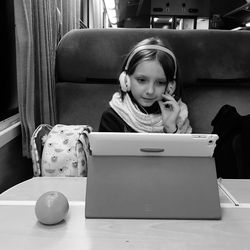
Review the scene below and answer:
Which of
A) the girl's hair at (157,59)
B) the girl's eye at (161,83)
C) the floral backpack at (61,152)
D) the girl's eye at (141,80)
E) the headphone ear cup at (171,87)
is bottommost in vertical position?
the floral backpack at (61,152)

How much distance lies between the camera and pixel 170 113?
133 centimetres

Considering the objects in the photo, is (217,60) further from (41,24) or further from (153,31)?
(41,24)

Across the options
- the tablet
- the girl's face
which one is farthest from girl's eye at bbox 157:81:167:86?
the tablet

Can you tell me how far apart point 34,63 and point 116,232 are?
3.52 ft

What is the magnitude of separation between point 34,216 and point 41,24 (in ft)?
3.54

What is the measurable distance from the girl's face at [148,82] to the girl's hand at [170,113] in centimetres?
3

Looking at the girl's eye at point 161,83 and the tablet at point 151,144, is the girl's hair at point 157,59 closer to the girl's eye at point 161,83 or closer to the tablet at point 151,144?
the girl's eye at point 161,83

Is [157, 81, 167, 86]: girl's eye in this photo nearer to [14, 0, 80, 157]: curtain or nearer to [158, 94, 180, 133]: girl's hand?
[158, 94, 180, 133]: girl's hand

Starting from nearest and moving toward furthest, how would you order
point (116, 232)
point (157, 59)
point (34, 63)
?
point (116, 232) → point (157, 59) → point (34, 63)

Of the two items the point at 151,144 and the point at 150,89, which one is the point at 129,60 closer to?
the point at 150,89

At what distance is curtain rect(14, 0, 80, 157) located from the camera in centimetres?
139

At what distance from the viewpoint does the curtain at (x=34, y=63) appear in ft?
4.55

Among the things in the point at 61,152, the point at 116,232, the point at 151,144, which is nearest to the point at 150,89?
the point at 61,152

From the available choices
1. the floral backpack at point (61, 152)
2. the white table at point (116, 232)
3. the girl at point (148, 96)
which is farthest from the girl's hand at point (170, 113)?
the white table at point (116, 232)
